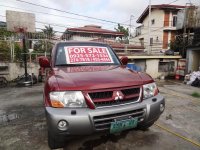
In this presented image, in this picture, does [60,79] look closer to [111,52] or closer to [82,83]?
[82,83]

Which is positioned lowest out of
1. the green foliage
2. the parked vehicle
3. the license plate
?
the license plate

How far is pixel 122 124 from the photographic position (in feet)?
6.68

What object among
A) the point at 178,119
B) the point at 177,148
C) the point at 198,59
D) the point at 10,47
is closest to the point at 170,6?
the point at 198,59

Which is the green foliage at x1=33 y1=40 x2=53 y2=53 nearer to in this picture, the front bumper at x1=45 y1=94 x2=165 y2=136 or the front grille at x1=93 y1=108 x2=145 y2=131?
the front bumper at x1=45 y1=94 x2=165 y2=136

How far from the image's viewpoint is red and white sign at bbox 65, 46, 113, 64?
3113 millimetres

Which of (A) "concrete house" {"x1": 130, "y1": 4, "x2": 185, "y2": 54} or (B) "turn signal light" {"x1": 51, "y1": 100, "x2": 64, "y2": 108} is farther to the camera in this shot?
(A) "concrete house" {"x1": 130, "y1": 4, "x2": 185, "y2": 54}

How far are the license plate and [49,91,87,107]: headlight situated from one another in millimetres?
425

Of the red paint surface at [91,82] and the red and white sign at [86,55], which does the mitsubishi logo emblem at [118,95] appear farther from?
the red and white sign at [86,55]

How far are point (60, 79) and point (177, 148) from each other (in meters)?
2.09

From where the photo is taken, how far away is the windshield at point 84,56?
3.06 meters

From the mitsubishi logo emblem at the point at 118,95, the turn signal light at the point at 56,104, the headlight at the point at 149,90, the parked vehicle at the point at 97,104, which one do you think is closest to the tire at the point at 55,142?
the parked vehicle at the point at 97,104

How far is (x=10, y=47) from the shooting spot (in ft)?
34.4

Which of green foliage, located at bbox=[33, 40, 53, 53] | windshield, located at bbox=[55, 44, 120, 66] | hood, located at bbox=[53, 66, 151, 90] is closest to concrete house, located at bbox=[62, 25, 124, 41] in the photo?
green foliage, located at bbox=[33, 40, 53, 53]

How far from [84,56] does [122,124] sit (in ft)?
5.26
